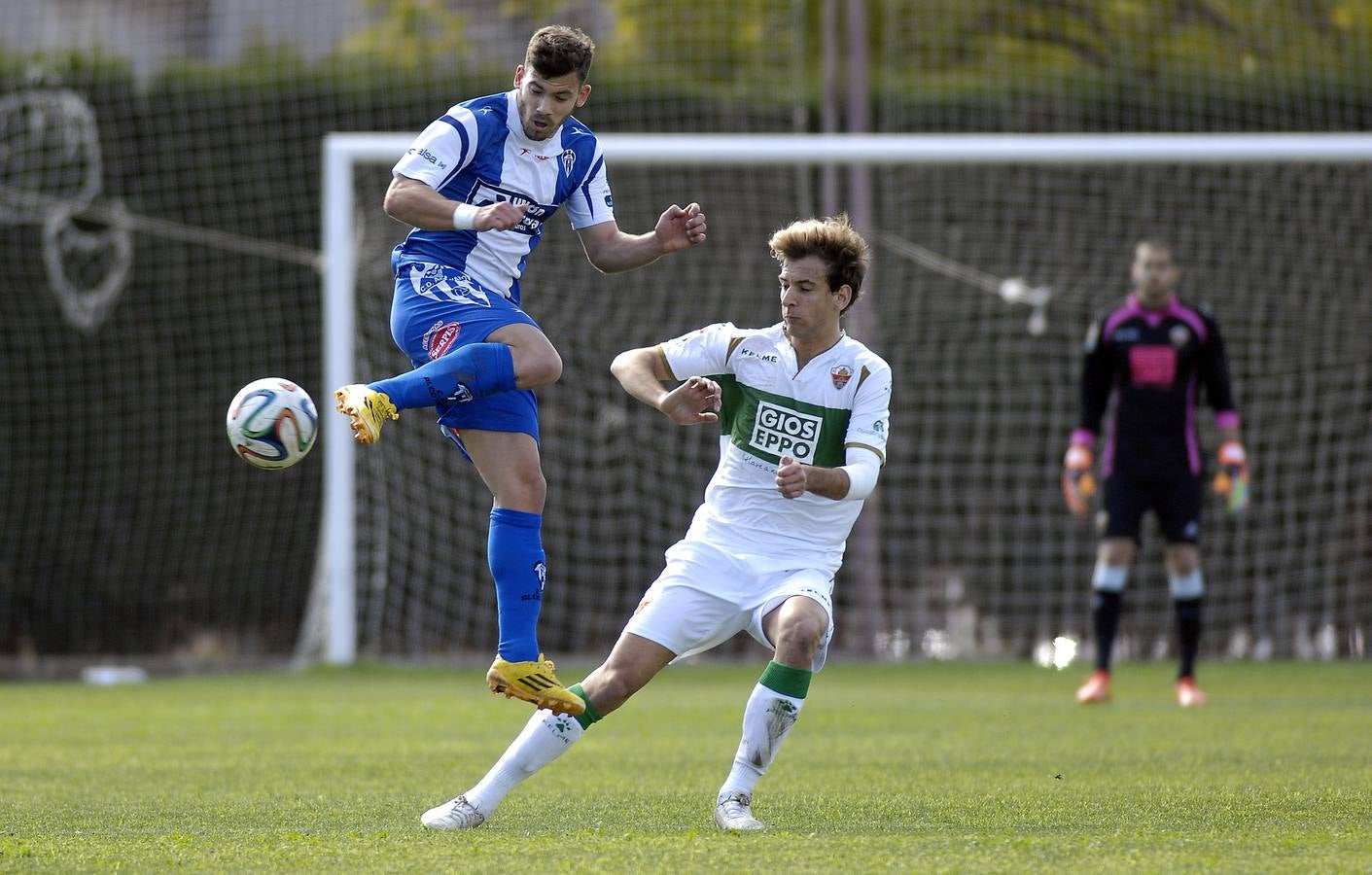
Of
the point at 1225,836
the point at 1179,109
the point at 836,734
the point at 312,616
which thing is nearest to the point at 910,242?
the point at 1179,109

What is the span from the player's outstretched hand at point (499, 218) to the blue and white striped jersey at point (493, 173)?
1.06ft

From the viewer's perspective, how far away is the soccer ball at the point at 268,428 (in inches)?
199

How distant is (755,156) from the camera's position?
1149 centimetres

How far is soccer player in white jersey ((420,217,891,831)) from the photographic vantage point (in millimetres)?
4816

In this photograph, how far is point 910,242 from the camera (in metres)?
13.1

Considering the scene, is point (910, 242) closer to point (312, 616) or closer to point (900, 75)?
point (900, 75)

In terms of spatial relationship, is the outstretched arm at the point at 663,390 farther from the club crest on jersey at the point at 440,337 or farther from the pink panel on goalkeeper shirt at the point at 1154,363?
the pink panel on goalkeeper shirt at the point at 1154,363

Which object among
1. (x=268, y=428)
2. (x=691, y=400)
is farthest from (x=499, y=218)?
(x=268, y=428)

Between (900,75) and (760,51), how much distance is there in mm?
1195

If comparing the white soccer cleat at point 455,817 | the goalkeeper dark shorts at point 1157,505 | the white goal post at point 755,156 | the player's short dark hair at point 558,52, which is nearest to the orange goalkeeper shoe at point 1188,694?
the goalkeeper dark shorts at point 1157,505

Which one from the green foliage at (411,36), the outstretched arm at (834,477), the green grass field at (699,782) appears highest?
the green foliage at (411,36)

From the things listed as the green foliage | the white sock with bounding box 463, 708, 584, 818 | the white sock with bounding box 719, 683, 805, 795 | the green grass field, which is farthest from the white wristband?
the green foliage

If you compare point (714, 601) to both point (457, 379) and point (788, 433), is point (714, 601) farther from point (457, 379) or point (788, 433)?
point (457, 379)

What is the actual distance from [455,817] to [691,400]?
1317 mm
